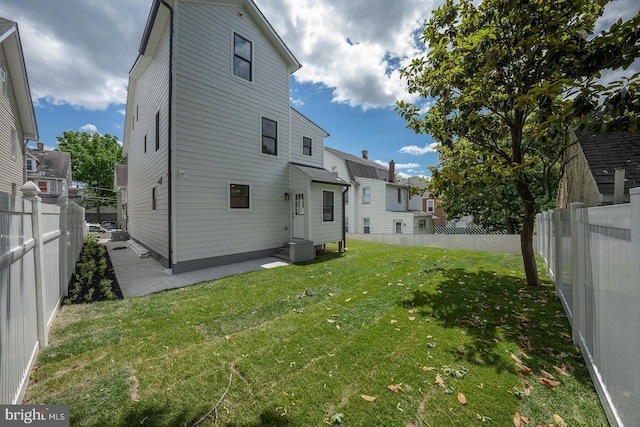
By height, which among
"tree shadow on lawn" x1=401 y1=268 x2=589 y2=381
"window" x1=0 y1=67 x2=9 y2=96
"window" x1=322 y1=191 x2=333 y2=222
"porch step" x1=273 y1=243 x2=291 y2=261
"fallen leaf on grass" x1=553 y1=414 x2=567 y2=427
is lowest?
"fallen leaf on grass" x1=553 y1=414 x2=567 y2=427

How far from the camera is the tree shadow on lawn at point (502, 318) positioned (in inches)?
119

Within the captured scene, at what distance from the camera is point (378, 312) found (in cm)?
439

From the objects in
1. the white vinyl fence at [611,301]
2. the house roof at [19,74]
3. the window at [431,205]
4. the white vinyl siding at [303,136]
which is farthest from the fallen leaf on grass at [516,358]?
the window at [431,205]

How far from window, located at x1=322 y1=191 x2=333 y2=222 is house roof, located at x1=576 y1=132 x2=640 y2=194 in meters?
7.63

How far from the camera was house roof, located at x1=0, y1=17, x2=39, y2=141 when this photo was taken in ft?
30.3

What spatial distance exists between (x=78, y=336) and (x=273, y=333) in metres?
2.91

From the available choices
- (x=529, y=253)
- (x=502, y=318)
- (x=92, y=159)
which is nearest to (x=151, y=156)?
(x=502, y=318)

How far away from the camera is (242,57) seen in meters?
9.30

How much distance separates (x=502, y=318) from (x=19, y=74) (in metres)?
19.0

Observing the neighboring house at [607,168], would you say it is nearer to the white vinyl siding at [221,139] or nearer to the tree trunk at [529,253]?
the tree trunk at [529,253]

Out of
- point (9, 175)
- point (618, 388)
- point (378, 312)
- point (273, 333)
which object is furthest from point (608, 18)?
point (9, 175)

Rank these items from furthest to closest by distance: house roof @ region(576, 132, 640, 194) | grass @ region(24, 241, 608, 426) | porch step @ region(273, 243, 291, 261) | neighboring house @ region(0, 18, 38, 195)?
1. neighboring house @ region(0, 18, 38, 195)
2. porch step @ region(273, 243, 291, 261)
3. house roof @ region(576, 132, 640, 194)
4. grass @ region(24, 241, 608, 426)

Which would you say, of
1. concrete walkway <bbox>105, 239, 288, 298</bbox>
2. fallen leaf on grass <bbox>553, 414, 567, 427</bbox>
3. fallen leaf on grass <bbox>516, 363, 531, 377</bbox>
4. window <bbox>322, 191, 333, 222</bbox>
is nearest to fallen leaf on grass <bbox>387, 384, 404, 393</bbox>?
fallen leaf on grass <bbox>553, 414, 567, 427</bbox>

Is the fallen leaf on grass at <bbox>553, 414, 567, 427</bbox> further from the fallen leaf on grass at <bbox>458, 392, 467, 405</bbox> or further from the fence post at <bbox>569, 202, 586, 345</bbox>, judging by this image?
the fence post at <bbox>569, 202, 586, 345</bbox>
